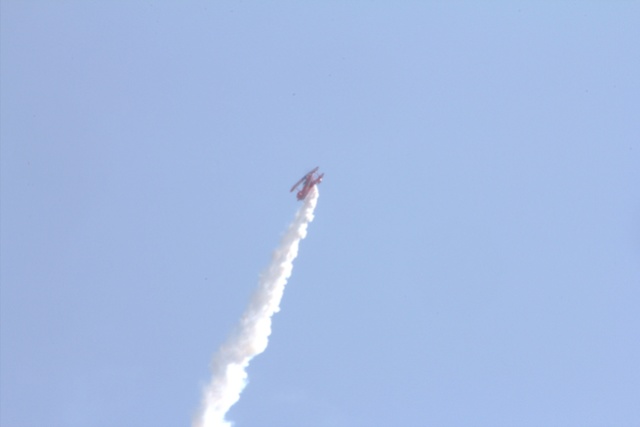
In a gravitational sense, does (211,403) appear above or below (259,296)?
below

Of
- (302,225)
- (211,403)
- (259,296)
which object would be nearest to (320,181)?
(302,225)

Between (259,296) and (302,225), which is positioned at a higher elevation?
(302,225)

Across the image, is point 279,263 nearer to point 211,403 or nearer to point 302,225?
point 302,225

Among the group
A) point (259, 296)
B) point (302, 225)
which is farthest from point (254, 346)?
point (302, 225)

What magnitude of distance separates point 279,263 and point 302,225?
15.1 ft

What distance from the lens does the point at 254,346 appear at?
9588cm

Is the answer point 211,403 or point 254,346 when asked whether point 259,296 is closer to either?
point 254,346

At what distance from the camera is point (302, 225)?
9831 centimetres

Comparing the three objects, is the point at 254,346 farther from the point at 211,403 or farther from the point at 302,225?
the point at 302,225

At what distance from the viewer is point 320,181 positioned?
316 feet

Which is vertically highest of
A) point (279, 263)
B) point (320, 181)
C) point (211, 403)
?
point (320, 181)

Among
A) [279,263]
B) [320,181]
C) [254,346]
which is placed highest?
[320,181]

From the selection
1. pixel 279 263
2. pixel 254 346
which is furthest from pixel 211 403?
pixel 279 263

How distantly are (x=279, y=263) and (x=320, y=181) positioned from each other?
9.61 meters
